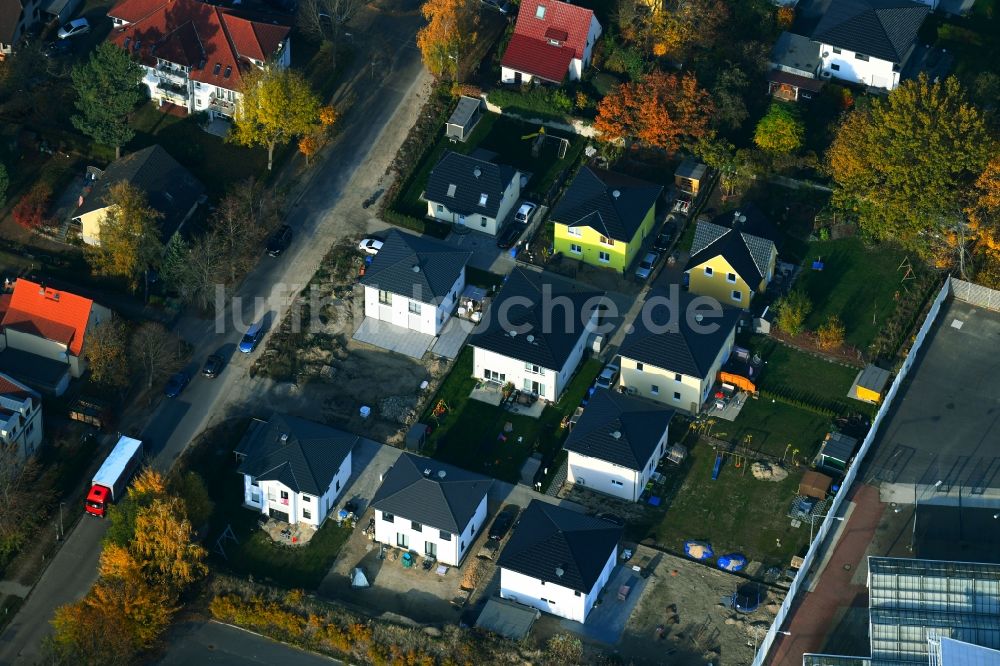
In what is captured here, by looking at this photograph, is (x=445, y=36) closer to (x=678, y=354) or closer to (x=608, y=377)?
(x=608, y=377)

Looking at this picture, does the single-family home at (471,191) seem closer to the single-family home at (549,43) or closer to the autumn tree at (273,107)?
the autumn tree at (273,107)

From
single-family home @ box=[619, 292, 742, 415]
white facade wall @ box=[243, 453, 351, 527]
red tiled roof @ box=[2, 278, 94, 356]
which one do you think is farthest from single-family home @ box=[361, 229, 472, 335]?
red tiled roof @ box=[2, 278, 94, 356]

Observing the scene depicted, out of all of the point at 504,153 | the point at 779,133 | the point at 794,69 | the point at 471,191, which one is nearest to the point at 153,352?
the point at 471,191

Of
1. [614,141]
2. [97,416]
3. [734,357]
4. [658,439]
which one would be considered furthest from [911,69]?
[97,416]

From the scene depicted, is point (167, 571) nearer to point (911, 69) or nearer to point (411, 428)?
point (411, 428)

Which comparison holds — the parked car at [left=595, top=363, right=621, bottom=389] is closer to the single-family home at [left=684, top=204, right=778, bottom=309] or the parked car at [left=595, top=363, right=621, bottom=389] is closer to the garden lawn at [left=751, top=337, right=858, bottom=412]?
the single-family home at [left=684, top=204, right=778, bottom=309]
